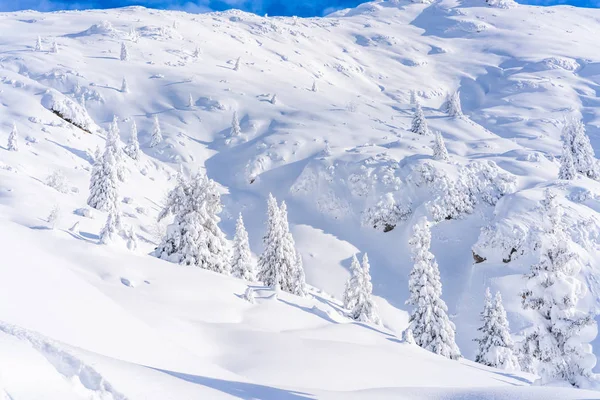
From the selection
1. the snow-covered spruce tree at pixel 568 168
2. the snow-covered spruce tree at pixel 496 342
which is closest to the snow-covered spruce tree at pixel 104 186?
the snow-covered spruce tree at pixel 496 342

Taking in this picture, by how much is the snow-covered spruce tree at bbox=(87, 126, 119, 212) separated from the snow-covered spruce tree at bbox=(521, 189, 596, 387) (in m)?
36.8

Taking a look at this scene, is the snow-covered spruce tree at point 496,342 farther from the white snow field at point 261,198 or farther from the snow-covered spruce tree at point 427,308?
the white snow field at point 261,198

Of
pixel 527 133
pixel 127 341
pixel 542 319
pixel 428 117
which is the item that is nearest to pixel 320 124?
pixel 428 117

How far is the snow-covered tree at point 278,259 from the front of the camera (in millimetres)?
37250

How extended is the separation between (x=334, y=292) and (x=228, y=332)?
3500 centimetres

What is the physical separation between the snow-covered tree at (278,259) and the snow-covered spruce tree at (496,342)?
52.0 feet

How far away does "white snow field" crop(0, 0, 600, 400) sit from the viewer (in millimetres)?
8945

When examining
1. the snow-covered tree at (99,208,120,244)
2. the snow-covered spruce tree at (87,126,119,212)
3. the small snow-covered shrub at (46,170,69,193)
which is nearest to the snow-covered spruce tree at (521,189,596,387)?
the snow-covered tree at (99,208,120,244)

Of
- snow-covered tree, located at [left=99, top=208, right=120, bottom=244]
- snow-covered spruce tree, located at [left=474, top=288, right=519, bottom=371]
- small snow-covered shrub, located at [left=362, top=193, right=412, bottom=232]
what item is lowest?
small snow-covered shrub, located at [left=362, top=193, right=412, bottom=232]

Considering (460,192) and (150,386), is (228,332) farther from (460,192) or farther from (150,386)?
(460,192)

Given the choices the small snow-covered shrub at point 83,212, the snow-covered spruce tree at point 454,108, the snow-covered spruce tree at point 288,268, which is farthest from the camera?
the snow-covered spruce tree at point 454,108

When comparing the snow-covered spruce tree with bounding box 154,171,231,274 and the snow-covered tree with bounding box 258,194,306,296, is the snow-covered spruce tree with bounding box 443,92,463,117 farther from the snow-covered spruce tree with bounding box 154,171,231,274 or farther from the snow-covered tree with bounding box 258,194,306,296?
the snow-covered spruce tree with bounding box 154,171,231,274

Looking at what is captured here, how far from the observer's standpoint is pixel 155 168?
224 feet

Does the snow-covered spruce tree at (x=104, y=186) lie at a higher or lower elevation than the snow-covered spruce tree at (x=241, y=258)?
higher
